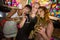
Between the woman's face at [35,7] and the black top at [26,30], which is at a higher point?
the woman's face at [35,7]

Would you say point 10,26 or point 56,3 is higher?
point 56,3

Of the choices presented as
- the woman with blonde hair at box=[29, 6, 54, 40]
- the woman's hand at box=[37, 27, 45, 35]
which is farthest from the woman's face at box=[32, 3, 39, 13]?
the woman's hand at box=[37, 27, 45, 35]

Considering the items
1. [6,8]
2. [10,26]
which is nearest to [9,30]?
[10,26]

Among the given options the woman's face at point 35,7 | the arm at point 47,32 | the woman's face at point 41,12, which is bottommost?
the arm at point 47,32

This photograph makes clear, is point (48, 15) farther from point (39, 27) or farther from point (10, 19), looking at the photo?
point (10, 19)

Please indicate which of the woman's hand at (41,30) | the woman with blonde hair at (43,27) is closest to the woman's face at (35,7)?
the woman with blonde hair at (43,27)

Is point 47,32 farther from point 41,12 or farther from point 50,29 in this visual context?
point 41,12

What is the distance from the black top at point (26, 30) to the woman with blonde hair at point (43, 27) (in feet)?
0.08

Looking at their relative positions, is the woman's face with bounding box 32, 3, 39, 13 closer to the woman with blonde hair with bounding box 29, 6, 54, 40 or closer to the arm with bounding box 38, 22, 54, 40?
the woman with blonde hair with bounding box 29, 6, 54, 40

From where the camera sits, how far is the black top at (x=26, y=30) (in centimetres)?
100

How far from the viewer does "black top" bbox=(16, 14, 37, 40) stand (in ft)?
3.27

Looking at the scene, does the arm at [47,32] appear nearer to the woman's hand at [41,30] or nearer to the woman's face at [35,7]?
the woman's hand at [41,30]

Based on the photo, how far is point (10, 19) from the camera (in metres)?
1.00

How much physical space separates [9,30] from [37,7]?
9.5 inches
